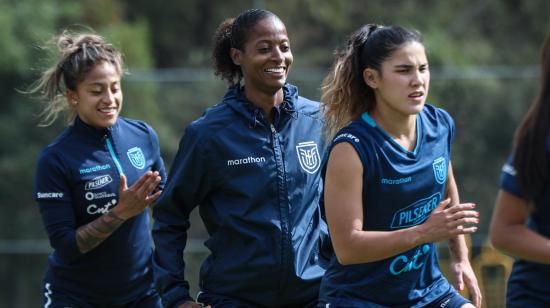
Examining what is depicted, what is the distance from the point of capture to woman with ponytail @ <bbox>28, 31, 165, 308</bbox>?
18.3 ft

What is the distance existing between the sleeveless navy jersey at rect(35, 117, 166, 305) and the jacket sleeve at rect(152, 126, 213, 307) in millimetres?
614

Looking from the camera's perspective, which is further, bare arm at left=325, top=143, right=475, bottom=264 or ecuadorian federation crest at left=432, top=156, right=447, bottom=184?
ecuadorian federation crest at left=432, top=156, right=447, bottom=184

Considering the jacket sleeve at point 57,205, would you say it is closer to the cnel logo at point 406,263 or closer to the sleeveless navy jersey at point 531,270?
the cnel logo at point 406,263

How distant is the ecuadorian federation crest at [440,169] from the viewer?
455 centimetres

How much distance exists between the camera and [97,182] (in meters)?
5.65

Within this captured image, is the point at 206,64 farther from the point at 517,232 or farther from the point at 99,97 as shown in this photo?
the point at 517,232

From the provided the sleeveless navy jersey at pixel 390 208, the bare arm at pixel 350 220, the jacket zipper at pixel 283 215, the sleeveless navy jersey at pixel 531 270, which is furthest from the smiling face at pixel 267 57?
the sleeveless navy jersey at pixel 531 270

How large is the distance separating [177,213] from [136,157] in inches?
32.6

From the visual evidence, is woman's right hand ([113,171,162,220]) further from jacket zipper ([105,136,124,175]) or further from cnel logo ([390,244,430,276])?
cnel logo ([390,244,430,276])

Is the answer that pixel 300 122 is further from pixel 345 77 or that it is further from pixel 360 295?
pixel 360 295

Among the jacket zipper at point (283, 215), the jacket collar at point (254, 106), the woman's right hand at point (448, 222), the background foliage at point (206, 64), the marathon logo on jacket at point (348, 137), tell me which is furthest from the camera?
the background foliage at point (206, 64)

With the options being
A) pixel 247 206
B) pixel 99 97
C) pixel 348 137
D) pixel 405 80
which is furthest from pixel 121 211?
pixel 405 80

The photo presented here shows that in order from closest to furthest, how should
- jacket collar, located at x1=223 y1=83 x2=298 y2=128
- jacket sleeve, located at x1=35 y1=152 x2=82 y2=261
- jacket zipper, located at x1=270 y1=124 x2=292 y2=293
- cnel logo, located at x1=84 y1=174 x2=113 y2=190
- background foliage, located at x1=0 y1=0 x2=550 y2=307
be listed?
1. jacket zipper, located at x1=270 y1=124 x2=292 y2=293
2. jacket collar, located at x1=223 y1=83 x2=298 y2=128
3. jacket sleeve, located at x1=35 y1=152 x2=82 y2=261
4. cnel logo, located at x1=84 y1=174 x2=113 y2=190
5. background foliage, located at x1=0 y1=0 x2=550 y2=307

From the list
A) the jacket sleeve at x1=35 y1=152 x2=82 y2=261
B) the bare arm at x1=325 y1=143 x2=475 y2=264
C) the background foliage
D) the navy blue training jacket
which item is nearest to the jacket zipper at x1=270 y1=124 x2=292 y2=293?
the navy blue training jacket
